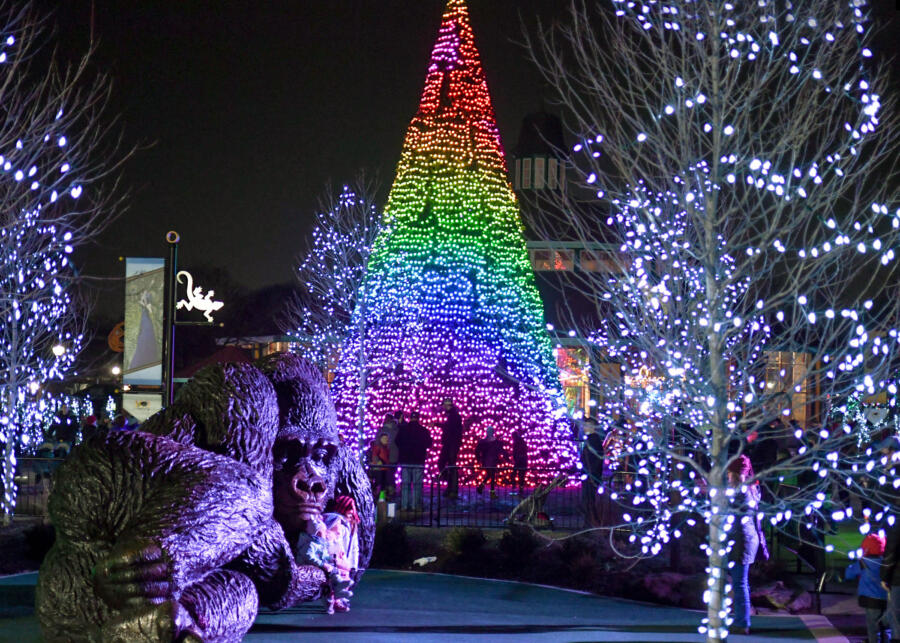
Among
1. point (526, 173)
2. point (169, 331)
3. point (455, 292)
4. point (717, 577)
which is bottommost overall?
point (717, 577)

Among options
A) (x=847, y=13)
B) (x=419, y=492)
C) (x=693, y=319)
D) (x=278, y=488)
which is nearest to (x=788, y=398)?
(x=693, y=319)

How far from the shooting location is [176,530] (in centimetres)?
290

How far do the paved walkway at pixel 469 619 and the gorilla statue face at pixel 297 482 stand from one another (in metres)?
4.37

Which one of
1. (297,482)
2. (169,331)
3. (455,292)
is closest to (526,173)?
(455,292)

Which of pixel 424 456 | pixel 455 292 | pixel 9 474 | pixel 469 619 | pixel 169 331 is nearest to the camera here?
pixel 169 331

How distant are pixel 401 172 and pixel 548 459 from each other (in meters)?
6.32

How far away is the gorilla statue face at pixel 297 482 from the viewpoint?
166 inches

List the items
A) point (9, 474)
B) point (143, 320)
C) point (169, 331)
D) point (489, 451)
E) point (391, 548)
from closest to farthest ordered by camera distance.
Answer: point (169, 331), point (143, 320), point (391, 548), point (9, 474), point (489, 451)

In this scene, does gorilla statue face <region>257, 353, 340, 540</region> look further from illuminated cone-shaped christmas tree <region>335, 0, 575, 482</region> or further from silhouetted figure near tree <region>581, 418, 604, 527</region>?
illuminated cone-shaped christmas tree <region>335, 0, 575, 482</region>

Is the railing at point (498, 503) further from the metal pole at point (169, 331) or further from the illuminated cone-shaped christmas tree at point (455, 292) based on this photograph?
the metal pole at point (169, 331)

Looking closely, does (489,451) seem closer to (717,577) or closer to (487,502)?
(487,502)

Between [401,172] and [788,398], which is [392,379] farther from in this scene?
[788,398]

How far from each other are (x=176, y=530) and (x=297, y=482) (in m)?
1.36

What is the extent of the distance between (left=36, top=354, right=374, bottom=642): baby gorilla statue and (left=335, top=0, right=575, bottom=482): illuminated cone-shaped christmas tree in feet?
51.3
